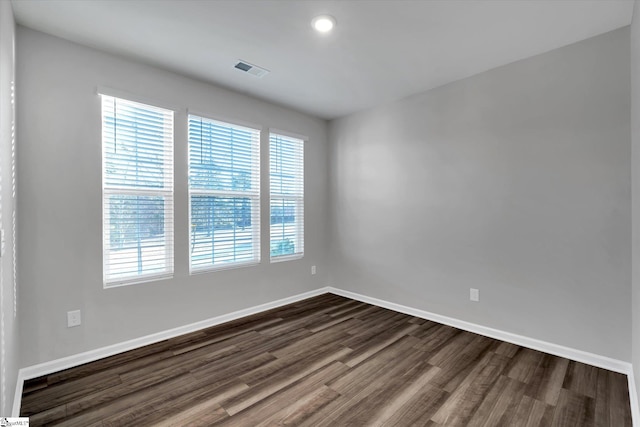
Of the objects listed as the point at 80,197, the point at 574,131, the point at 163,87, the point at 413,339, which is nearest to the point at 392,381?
the point at 413,339

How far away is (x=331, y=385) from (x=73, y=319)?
213cm

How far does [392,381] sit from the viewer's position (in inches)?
88.7

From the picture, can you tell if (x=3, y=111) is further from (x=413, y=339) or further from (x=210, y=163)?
(x=413, y=339)

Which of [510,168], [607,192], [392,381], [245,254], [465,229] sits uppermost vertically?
[510,168]

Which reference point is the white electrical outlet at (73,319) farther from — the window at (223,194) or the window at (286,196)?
the window at (286,196)

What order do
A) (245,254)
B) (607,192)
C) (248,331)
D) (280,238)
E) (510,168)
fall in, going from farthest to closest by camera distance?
1. (280,238)
2. (245,254)
3. (248,331)
4. (510,168)
5. (607,192)

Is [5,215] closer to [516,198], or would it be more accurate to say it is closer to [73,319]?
[73,319]

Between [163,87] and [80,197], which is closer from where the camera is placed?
[80,197]

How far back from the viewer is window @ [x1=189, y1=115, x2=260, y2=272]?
3.21 meters

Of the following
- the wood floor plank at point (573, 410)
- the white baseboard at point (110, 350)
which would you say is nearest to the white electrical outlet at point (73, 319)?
the white baseboard at point (110, 350)

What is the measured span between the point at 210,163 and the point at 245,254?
1.13 meters

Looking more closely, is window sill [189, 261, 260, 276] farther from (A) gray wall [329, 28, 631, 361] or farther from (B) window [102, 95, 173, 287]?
(A) gray wall [329, 28, 631, 361]

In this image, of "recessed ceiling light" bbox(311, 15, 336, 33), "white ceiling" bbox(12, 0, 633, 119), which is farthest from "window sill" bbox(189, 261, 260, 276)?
"recessed ceiling light" bbox(311, 15, 336, 33)

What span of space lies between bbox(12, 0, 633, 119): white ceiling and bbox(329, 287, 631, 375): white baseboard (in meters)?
2.56
